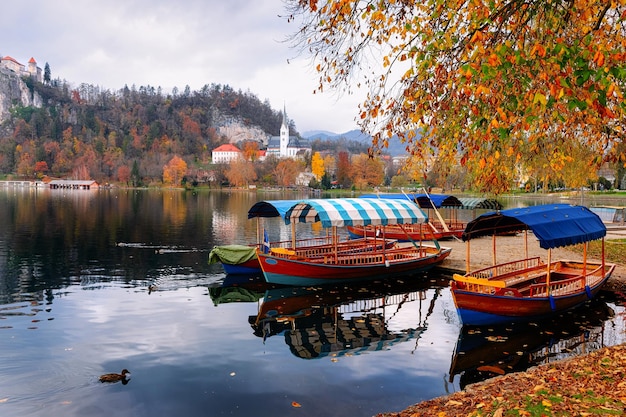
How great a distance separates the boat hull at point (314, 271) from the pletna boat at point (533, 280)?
5.11 m

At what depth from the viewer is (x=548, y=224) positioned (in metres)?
16.7

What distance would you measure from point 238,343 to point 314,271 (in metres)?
7.52

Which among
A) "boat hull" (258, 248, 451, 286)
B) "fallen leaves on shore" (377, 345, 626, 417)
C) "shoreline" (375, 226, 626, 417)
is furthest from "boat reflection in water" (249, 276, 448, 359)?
"fallen leaves on shore" (377, 345, 626, 417)

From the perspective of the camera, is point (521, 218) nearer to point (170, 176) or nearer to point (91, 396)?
point (91, 396)

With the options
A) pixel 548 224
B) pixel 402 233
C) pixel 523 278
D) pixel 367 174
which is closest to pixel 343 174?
pixel 367 174

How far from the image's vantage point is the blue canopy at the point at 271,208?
24.0 m

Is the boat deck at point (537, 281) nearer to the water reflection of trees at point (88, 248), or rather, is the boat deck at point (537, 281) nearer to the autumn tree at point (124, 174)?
the water reflection of trees at point (88, 248)

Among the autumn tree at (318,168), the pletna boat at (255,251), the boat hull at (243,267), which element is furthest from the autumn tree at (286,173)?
the boat hull at (243,267)

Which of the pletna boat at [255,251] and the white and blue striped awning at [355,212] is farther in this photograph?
the pletna boat at [255,251]

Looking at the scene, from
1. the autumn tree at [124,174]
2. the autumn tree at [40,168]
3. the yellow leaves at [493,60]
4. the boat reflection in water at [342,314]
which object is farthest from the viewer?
the autumn tree at [40,168]

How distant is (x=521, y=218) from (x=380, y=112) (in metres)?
9.11

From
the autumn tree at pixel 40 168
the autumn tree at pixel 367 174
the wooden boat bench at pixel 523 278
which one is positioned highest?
the autumn tree at pixel 40 168

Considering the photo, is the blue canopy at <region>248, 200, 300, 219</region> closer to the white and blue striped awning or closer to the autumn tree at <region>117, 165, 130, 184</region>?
the white and blue striped awning

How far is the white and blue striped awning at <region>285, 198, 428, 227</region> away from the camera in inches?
877
